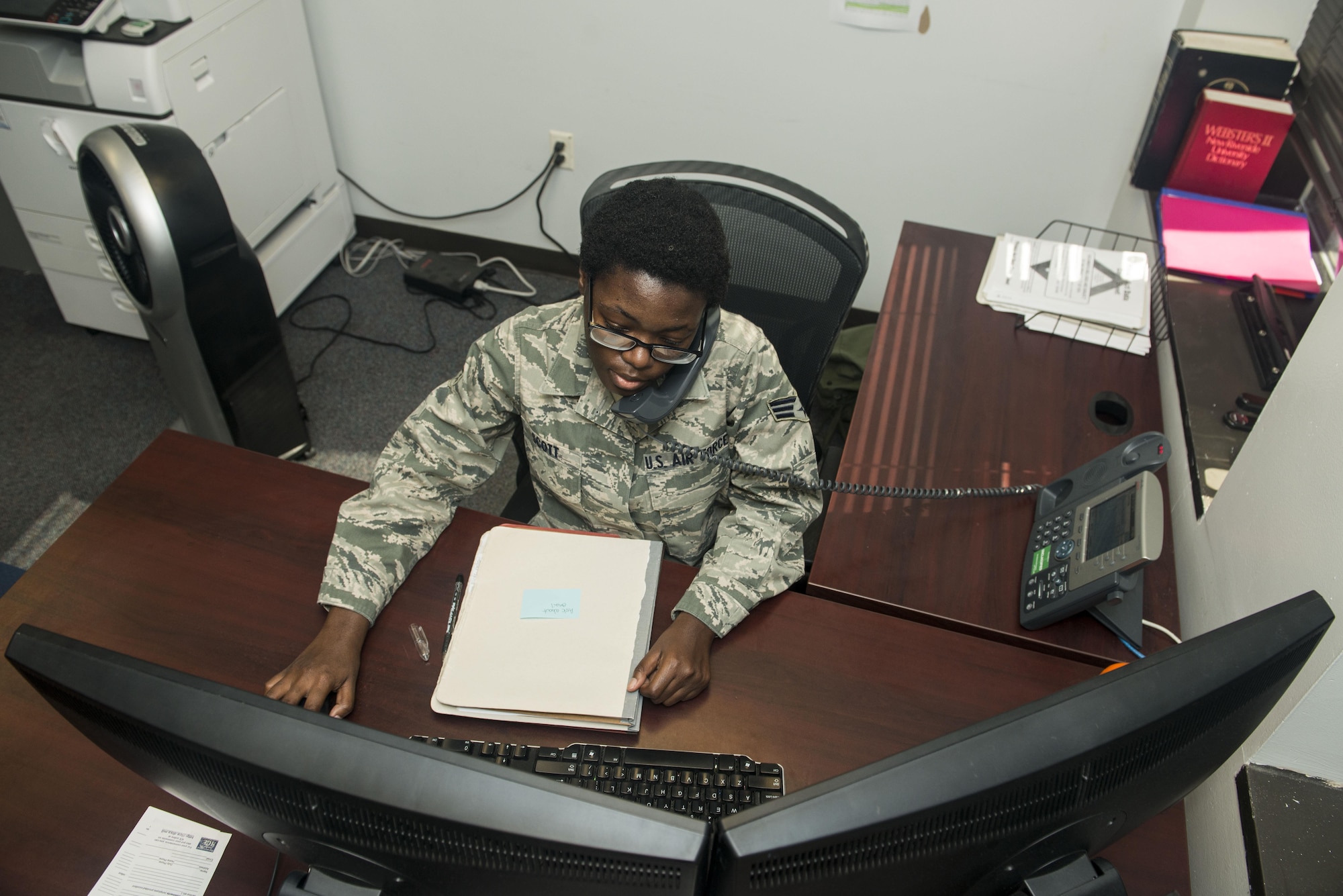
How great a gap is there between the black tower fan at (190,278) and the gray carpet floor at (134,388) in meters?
0.29

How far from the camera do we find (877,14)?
81.7 inches

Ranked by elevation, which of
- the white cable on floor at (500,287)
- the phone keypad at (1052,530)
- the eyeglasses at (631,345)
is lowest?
the white cable on floor at (500,287)

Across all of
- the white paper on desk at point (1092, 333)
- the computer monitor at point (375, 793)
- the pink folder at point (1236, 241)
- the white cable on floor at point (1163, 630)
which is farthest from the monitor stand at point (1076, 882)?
the pink folder at point (1236, 241)

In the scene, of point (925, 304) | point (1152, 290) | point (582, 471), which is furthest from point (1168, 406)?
point (582, 471)

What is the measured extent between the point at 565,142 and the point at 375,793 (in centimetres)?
226

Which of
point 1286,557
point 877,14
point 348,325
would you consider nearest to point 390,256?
point 348,325

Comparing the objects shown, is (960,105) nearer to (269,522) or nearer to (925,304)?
(925,304)

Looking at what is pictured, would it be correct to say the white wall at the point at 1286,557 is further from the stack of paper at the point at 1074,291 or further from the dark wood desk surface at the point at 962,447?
the stack of paper at the point at 1074,291

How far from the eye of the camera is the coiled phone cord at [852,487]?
1.17 meters

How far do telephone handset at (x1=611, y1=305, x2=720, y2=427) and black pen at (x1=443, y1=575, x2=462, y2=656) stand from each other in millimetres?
299

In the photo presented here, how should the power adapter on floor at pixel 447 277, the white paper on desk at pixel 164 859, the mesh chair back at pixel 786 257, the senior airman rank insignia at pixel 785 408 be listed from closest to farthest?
the white paper on desk at pixel 164 859, the senior airman rank insignia at pixel 785 408, the mesh chair back at pixel 786 257, the power adapter on floor at pixel 447 277

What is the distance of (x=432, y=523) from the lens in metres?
1.13

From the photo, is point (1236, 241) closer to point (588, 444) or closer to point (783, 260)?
point (783, 260)

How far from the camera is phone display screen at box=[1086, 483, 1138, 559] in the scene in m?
1.00
